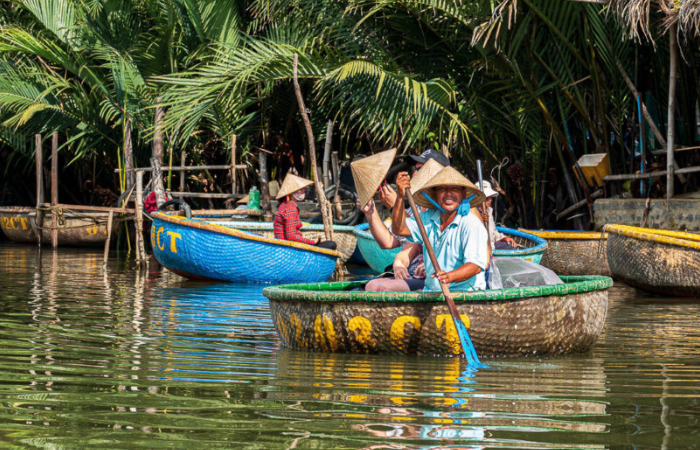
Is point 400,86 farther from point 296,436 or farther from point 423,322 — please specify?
point 296,436

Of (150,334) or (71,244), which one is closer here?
(150,334)

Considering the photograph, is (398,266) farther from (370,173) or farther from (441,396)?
(441,396)

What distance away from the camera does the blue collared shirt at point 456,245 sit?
19.8ft

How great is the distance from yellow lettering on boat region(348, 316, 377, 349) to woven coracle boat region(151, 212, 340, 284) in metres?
5.25

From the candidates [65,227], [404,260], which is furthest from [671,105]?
[65,227]

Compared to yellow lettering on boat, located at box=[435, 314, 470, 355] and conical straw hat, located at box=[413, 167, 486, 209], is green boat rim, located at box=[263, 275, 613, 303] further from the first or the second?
conical straw hat, located at box=[413, 167, 486, 209]

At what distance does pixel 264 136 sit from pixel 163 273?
578cm

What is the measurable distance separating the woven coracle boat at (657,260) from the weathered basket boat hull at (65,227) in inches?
408

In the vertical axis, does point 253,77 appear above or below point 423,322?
above

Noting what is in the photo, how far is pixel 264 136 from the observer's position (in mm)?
18844

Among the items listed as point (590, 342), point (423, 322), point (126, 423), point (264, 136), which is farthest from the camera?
point (264, 136)

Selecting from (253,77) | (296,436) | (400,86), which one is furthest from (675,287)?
(296,436)

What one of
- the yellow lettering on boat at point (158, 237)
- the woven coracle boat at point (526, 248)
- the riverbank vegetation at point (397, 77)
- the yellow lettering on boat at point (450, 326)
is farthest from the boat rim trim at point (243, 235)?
the yellow lettering on boat at point (450, 326)

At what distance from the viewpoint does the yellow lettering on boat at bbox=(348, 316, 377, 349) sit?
6145 mm
